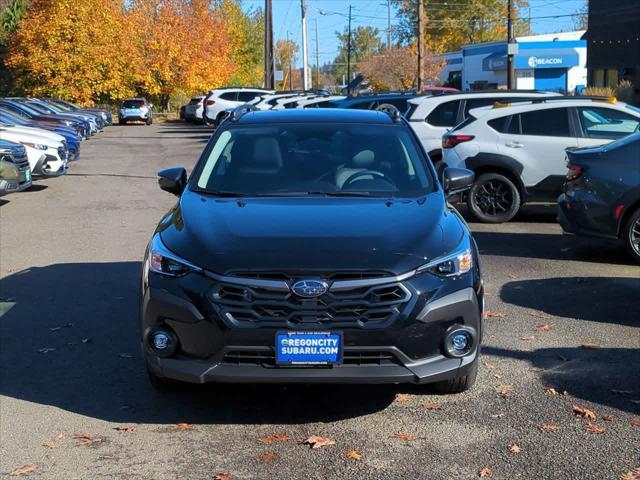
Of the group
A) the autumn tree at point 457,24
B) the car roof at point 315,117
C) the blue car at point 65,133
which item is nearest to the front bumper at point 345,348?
the car roof at point 315,117

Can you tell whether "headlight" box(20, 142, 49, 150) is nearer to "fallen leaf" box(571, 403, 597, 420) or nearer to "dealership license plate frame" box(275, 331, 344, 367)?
"dealership license plate frame" box(275, 331, 344, 367)

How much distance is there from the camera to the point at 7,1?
63.5 metres

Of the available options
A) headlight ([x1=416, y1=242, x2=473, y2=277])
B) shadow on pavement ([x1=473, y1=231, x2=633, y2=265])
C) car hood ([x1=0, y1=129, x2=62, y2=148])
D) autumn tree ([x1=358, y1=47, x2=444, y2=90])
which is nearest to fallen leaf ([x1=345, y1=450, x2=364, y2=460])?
headlight ([x1=416, y1=242, x2=473, y2=277])

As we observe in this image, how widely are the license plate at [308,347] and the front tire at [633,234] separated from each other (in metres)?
6.02

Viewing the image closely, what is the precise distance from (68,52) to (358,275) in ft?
174

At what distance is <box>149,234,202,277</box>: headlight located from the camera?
205 inches

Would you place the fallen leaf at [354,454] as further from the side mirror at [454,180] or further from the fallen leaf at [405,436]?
the side mirror at [454,180]

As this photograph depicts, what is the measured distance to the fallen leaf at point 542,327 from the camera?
7410 millimetres

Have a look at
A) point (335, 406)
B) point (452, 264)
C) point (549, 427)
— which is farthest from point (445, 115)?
point (549, 427)

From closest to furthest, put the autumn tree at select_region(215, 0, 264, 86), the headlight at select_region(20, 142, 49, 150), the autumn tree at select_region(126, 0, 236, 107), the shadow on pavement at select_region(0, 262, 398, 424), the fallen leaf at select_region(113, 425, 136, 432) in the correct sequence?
the fallen leaf at select_region(113, 425, 136, 432), the shadow on pavement at select_region(0, 262, 398, 424), the headlight at select_region(20, 142, 49, 150), the autumn tree at select_region(126, 0, 236, 107), the autumn tree at select_region(215, 0, 264, 86)

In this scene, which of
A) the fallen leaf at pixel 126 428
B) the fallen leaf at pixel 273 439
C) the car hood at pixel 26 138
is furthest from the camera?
the car hood at pixel 26 138

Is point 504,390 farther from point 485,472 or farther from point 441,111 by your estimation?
point 441,111

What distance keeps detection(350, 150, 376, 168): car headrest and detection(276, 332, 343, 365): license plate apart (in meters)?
1.93

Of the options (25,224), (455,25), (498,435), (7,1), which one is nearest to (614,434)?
(498,435)
